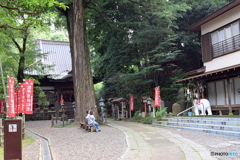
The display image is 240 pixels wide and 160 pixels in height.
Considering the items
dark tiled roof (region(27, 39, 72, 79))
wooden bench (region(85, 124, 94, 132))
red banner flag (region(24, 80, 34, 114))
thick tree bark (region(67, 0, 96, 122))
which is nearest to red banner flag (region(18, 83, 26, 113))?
red banner flag (region(24, 80, 34, 114))

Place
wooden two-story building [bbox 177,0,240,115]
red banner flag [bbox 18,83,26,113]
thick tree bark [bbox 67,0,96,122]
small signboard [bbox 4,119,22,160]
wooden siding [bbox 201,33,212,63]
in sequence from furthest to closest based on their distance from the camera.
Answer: wooden siding [bbox 201,33,212,63], thick tree bark [bbox 67,0,96,122], wooden two-story building [bbox 177,0,240,115], red banner flag [bbox 18,83,26,113], small signboard [bbox 4,119,22,160]

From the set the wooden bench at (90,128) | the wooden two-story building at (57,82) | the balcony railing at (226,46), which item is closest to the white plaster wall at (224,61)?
the balcony railing at (226,46)

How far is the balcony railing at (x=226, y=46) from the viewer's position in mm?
13806

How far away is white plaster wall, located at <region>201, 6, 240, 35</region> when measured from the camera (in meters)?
13.8

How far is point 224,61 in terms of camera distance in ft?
48.0

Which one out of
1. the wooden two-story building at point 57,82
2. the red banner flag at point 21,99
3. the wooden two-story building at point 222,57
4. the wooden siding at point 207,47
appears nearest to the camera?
the red banner flag at point 21,99

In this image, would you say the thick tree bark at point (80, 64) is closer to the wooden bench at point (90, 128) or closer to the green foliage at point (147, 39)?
the green foliage at point (147, 39)

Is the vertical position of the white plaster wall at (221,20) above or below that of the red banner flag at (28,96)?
above

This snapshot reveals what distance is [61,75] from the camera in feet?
83.1

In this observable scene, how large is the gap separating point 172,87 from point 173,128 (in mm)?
6341

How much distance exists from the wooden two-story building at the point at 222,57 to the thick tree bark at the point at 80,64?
6.74m

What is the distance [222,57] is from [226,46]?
72 centimetres

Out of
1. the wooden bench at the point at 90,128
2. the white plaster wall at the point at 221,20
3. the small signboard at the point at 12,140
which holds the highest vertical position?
the white plaster wall at the point at 221,20

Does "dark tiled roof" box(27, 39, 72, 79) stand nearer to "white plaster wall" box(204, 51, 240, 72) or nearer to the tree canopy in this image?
the tree canopy
